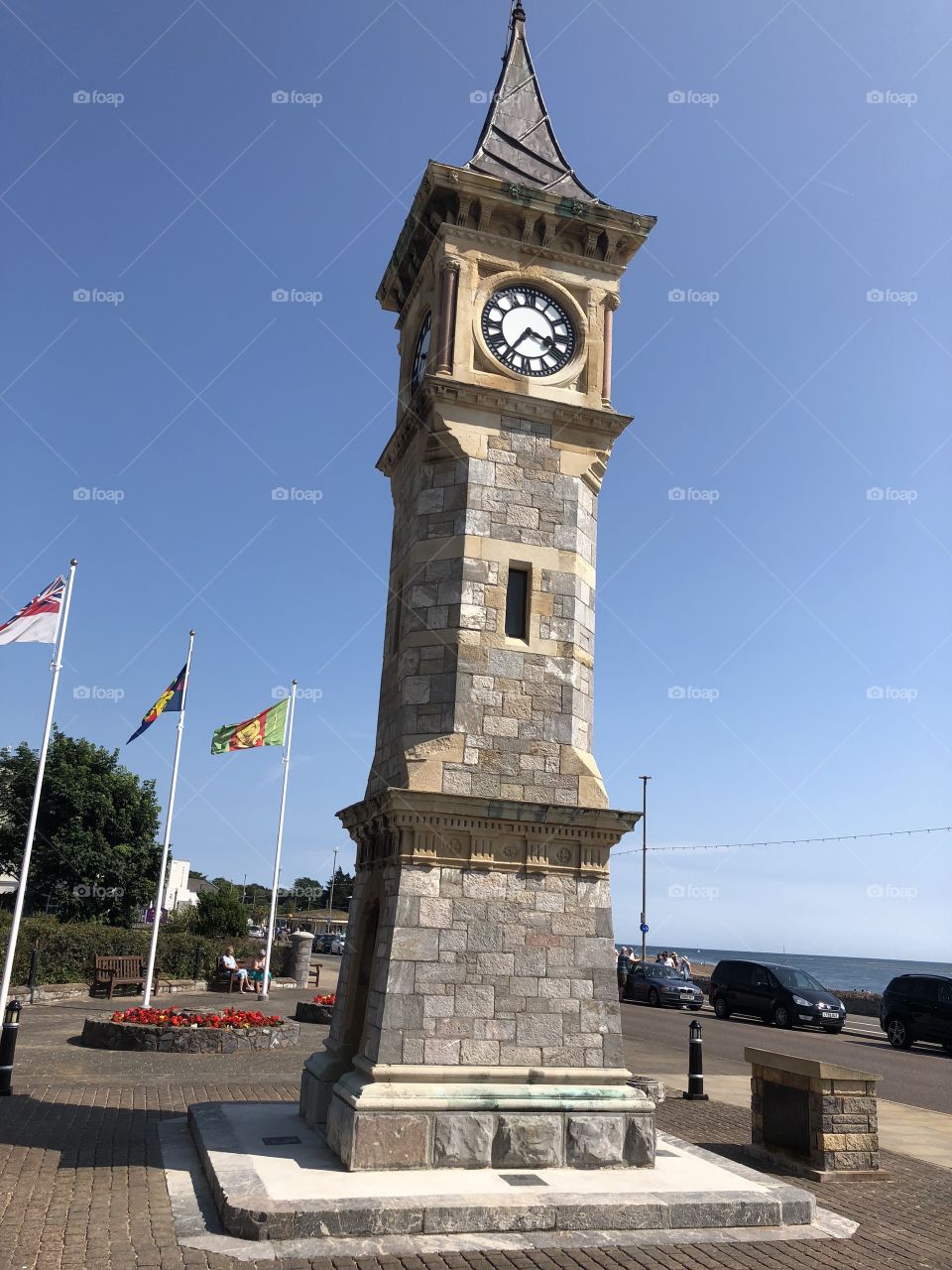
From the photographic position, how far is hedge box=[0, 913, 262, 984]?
81.1 ft

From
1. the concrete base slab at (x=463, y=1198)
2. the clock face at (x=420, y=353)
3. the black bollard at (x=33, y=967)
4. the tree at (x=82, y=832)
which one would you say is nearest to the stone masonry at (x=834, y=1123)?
the concrete base slab at (x=463, y=1198)

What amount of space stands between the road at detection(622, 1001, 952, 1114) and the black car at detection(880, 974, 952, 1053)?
14.3 inches

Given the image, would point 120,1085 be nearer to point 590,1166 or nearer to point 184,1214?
point 184,1214

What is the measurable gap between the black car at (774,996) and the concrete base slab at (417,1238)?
1854 cm

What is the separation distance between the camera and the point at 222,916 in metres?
42.2

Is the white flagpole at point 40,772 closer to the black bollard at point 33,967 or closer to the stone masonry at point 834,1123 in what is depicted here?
the black bollard at point 33,967

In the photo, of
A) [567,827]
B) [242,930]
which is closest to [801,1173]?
[567,827]

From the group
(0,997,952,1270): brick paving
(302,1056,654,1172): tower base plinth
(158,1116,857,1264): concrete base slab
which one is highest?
(302,1056,654,1172): tower base plinth

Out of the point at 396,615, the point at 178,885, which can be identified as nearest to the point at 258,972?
the point at 396,615

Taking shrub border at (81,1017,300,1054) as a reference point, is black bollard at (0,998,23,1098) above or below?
above

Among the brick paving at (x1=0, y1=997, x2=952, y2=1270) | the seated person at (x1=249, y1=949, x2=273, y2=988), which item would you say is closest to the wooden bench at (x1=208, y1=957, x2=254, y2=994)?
the seated person at (x1=249, y1=949, x2=273, y2=988)

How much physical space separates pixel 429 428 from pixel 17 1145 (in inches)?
331

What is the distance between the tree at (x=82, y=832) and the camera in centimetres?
3719

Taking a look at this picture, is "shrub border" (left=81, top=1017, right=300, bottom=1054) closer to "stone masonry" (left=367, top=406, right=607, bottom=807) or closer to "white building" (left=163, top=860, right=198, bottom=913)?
"stone masonry" (left=367, top=406, right=607, bottom=807)
